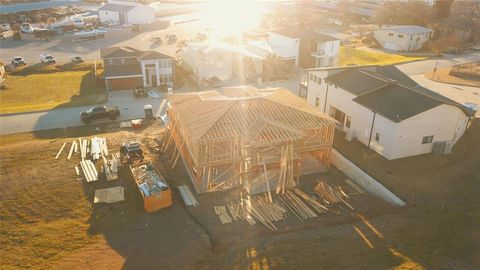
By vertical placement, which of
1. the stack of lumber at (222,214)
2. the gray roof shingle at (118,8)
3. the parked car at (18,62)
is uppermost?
the gray roof shingle at (118,8)

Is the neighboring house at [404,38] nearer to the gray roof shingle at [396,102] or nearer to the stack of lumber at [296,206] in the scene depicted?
the gray roof shingle at [396,102]

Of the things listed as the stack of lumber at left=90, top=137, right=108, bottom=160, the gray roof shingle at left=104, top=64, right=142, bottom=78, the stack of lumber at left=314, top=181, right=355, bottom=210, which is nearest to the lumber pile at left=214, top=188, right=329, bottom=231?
the stack of lumber at left=314, top=181, right=355, bottom=210

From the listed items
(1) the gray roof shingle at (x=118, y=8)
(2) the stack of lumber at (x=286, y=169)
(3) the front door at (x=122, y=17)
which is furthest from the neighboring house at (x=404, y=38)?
Answer: (3) the front door at (x=122, y=17)

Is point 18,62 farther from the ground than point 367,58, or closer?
farther from the ground

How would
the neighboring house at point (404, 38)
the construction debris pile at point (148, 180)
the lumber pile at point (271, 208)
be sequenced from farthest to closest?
the neighboring house at point (404, 38) → the construction debris pile at point (148, 180) → the lumber pile at point (271, 208)

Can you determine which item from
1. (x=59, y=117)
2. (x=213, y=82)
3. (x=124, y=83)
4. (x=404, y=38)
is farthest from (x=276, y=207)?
(x=404, y=38)

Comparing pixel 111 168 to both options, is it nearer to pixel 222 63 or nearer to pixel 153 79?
pixel 153 79

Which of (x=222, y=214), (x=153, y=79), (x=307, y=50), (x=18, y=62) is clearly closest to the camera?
(x=222, y=214)
